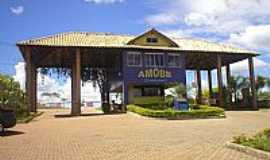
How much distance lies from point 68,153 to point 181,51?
95.0 feet

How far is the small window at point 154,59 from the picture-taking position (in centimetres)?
3807

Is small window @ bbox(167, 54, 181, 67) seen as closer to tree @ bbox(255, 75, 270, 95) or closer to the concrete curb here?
tree @ bbox(255, 75, 270, 95)

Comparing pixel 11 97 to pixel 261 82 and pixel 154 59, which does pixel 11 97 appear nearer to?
pixel 154 59

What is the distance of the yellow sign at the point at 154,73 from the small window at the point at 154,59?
23.2 inches

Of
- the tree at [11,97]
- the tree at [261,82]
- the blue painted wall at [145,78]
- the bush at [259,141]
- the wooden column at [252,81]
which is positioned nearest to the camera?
the bush at [259,141]

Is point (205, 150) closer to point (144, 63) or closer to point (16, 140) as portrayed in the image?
point (16, 140)

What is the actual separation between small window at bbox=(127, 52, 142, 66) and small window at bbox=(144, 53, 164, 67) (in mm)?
613

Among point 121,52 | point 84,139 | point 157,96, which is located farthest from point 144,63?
point 84,139

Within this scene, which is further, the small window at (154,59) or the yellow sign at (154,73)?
the small window at (154,59)

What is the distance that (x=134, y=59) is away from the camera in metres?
37.7

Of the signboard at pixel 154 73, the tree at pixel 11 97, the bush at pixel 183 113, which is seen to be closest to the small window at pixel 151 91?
the signboard at pixel 154 73

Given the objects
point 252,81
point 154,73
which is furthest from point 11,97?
point 252,81

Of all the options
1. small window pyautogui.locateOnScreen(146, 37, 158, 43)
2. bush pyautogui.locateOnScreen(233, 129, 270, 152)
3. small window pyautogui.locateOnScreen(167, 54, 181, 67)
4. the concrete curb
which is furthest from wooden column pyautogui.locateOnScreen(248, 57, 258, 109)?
the concrete curb

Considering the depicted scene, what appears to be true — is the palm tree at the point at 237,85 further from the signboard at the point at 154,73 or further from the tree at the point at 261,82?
the signboard at the point at 154,73
